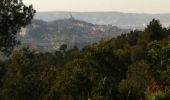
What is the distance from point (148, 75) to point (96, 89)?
43.7 m

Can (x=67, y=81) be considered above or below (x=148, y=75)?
above

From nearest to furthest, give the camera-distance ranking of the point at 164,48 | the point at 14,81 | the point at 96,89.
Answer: the point at 96,89 → the point at 14,81 → the point at 164,48

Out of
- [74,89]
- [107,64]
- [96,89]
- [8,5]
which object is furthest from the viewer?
[107,64]

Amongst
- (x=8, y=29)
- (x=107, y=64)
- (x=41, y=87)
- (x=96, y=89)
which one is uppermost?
(x=8, y=29)

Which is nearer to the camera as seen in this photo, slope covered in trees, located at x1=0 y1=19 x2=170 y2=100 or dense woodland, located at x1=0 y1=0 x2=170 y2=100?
dense woodland, located at x1=0 y1=0 x2=170 y2=100

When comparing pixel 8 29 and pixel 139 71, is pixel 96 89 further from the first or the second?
pixel 139 71

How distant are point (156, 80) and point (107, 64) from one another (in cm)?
2001

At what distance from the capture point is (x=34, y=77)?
45094 millimetres

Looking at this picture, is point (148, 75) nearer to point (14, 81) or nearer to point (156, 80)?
point (156, 80)

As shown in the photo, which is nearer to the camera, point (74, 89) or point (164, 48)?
point (74, 89)

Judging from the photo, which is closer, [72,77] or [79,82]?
[79,82]

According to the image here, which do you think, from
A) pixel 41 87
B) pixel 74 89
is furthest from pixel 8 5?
pixel 41 87

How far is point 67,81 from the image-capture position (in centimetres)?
4028

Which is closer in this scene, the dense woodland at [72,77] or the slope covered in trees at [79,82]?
the dense woodland at [72,77]
